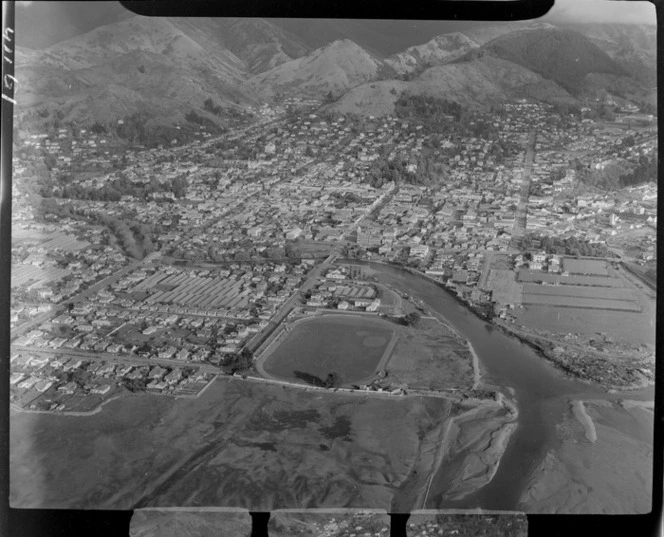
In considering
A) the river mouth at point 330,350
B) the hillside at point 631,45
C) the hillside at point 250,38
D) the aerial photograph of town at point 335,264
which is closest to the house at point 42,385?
the aerial photograph of town at point 335,264

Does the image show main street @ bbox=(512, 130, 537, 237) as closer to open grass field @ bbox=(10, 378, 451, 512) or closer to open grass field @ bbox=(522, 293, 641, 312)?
open grass field @ bbox=(522, 293, 641, 312)

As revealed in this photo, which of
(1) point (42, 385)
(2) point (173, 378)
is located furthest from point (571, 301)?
(1) point (42, 385)

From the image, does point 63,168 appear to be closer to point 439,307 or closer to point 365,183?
point 365,183

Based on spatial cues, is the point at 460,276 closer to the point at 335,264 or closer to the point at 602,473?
the point at 335,264

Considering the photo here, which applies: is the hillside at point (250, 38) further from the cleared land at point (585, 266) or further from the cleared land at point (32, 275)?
the cleared land at point (585, 266)

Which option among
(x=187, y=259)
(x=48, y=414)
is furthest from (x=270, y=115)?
(x=48, y=414)

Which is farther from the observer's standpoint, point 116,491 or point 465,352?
point 465,352
